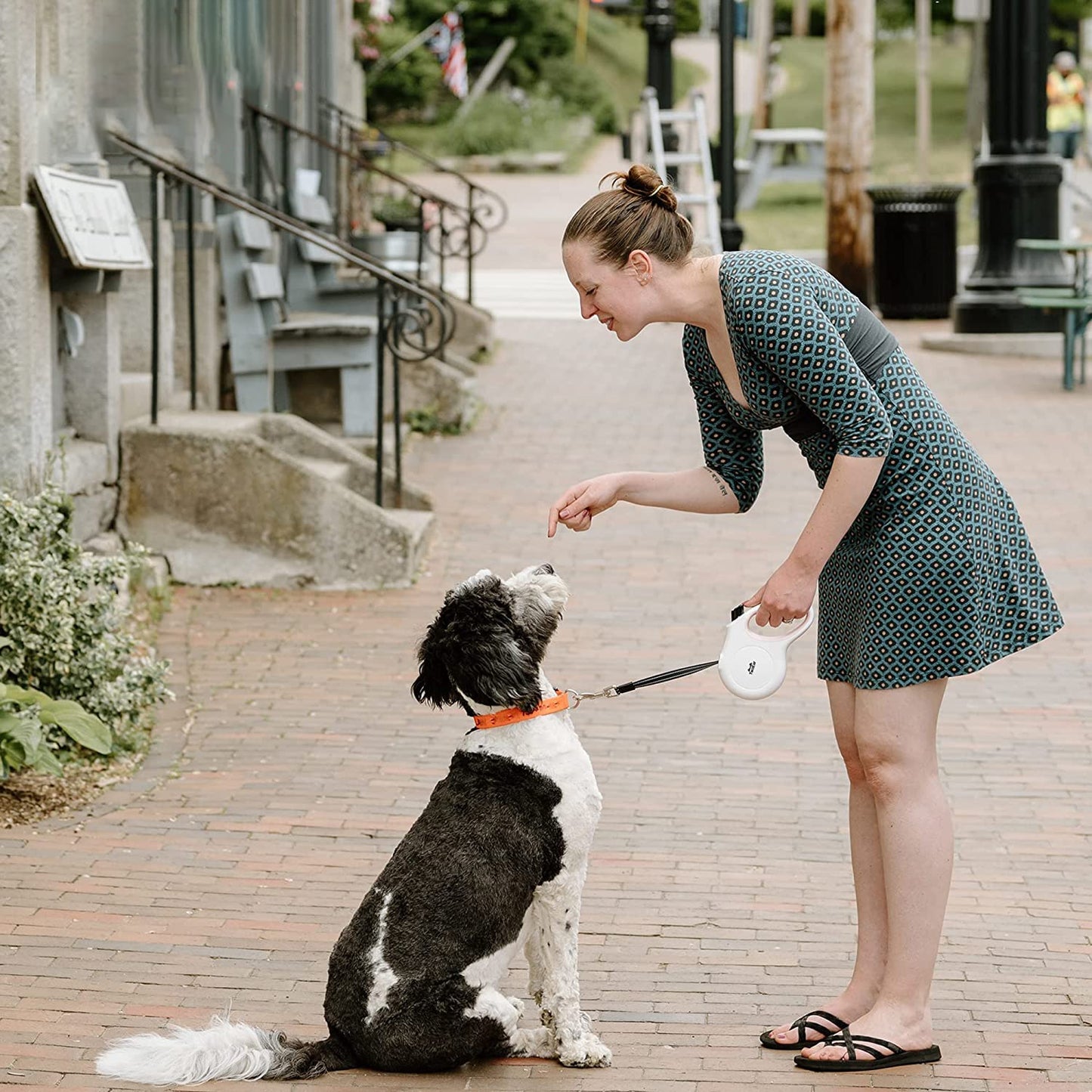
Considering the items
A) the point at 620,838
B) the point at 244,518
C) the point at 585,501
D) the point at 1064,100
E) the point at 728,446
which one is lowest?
the point at 620,838

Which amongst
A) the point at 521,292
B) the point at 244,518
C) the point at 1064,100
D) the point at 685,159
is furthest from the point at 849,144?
the point at 244,518

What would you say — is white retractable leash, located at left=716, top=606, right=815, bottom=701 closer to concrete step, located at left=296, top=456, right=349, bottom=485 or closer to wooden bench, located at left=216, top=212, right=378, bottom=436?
concrete step, located at left=296, top=456, right=349, bottom=485

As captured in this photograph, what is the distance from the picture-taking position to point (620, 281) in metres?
3.70

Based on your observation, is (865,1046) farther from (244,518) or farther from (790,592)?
(244,518)

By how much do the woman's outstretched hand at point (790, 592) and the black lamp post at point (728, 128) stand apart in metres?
13.5

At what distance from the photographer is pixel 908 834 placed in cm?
384

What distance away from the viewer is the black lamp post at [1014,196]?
51.3ft

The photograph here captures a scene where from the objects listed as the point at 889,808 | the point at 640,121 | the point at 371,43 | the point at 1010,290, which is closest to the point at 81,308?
the point at 889,808

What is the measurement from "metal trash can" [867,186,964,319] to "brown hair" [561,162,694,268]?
47.2 ft

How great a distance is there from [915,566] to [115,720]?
11.5 feet

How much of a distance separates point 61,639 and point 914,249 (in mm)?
13237

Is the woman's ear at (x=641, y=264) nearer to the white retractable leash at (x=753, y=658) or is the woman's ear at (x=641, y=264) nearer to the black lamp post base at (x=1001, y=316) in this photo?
the white retractable leash at (x=753, y=658)

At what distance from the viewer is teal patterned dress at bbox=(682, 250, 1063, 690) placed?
140 inches

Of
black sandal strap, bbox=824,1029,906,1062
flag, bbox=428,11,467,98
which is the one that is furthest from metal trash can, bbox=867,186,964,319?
black sandal strap, bbox=824,1029,906,1062
